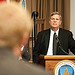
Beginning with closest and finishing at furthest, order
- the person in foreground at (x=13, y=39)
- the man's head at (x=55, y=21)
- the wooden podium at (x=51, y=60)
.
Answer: the person in foreground at (x=13, y=39), the wooden podium at (x=51, y=60), the man's head at (x=55, y=21)

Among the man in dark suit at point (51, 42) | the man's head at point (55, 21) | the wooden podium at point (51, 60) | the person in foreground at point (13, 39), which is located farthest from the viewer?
the man's head at point (55, 21)

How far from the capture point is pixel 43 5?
22.0 ft

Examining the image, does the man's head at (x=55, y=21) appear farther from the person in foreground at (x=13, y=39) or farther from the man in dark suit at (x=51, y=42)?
the person in foreground at (x=13, y=39)

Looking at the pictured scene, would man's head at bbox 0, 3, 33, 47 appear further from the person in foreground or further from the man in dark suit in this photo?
the man in dark suit

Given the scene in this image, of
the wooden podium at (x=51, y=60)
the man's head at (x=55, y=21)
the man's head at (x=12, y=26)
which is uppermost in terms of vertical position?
the man's head at (x=55, y=21)

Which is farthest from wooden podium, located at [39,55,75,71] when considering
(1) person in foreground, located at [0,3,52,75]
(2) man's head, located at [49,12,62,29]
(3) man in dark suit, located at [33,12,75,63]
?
(1) person in foreground, located at [0,3,52,75]

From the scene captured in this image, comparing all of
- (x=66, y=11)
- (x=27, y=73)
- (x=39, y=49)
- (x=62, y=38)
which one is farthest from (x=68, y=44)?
(x=27, y=73)

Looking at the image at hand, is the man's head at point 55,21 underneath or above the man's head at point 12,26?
above

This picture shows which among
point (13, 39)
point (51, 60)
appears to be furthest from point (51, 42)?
point (13, 39)

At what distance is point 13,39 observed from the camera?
2.74 ft

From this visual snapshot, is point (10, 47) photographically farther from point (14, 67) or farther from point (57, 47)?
point (57, 47)

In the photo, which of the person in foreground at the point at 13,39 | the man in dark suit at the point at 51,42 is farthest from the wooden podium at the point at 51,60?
the person in foreground at the point at 13,39

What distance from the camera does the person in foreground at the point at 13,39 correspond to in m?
0.79

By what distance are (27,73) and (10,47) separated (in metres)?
0.13
